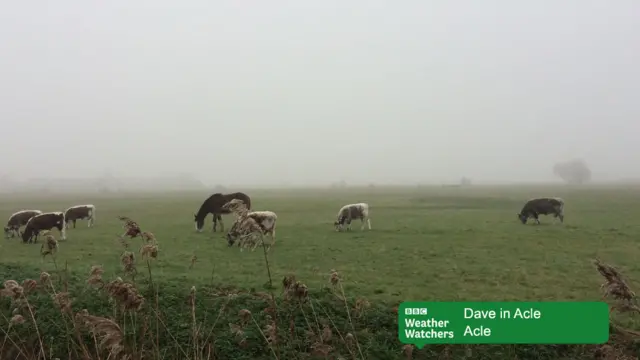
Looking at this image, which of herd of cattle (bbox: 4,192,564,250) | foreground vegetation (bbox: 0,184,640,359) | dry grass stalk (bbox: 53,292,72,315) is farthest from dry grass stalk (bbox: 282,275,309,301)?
herd of cattle (bbox: 4,192,564,250)

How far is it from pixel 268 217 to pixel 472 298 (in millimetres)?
11681

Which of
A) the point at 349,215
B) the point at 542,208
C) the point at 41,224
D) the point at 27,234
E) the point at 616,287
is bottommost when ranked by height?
the point at 27,234

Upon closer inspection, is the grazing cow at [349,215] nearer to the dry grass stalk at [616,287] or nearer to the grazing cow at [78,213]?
the grazing cow at [78,213]

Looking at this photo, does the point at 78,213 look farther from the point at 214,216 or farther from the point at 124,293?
the point at 124,293

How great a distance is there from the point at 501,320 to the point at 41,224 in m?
22.7

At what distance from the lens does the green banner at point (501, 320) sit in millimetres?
5371

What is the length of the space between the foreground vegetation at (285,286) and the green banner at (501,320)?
0.50 metres

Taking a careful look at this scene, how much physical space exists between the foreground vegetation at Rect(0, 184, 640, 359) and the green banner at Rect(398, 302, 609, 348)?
0.50 meters

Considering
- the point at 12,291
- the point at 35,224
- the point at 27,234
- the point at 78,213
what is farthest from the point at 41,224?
the point at 12,291

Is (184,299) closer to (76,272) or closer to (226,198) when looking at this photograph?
(76,272)

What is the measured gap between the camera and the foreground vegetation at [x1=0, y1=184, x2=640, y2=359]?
516 cm

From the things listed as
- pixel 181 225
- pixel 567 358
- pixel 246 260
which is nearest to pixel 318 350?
pixel 567 358

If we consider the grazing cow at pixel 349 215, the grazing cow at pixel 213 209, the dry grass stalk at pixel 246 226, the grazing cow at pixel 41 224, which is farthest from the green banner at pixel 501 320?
the grazing cow at pixel 41 224

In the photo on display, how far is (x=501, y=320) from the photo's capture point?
537cm
